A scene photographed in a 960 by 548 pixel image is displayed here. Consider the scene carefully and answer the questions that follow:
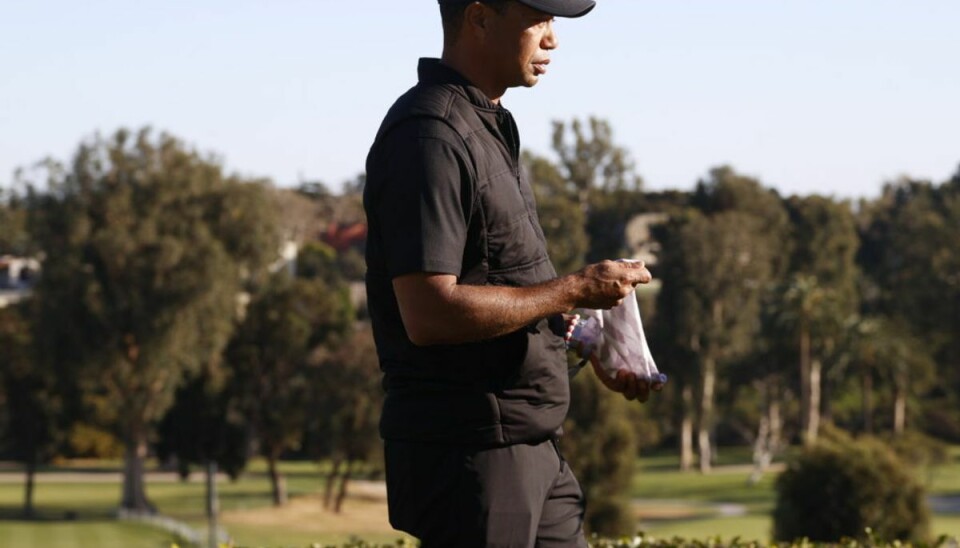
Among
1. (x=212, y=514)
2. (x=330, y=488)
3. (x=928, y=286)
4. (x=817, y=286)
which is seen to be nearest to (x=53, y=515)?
(x=212, y=514)

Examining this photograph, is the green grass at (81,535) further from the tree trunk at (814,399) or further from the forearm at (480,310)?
the forearm at (480,310)

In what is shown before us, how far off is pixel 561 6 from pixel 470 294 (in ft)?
2.58

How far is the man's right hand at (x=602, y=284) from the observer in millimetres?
4191

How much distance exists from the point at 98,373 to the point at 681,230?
3111cm

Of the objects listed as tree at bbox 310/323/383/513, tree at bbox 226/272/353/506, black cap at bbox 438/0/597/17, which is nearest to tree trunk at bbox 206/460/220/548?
tree at bbox 226/272/353/506

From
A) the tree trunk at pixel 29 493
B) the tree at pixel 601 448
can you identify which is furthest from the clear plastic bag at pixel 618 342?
the tree trunk at pixel 29 493

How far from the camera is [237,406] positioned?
6419cm

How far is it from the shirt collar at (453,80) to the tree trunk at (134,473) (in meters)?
58.6

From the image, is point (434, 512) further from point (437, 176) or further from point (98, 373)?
point (98, 373)

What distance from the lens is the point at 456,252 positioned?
13.2 ft

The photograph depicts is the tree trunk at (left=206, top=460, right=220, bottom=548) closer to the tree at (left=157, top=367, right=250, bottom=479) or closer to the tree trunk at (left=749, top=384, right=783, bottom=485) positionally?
the tree at (left=157, top=367, right=250, bottom=479)

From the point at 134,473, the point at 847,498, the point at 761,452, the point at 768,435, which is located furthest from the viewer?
the point at 768,435

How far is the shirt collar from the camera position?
432 cm

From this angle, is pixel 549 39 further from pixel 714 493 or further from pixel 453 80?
pixel 714 493
